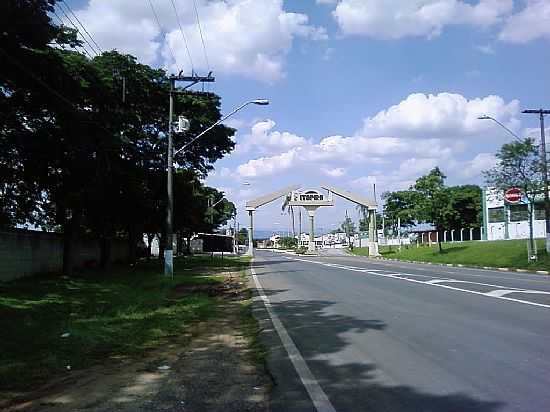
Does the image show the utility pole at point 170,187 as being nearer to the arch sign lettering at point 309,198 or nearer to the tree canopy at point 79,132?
the tree canopy at point 79,132

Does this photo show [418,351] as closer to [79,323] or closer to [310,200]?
[79,323]

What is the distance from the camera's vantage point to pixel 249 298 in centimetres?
2002

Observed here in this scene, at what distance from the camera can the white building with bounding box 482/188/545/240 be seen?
66750 millimetres

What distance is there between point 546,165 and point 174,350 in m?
32.1

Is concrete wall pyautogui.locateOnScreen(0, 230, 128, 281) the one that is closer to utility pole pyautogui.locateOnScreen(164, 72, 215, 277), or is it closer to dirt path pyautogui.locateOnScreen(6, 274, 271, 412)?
utility pole pyautogui.locateOnScreen(164, 72, 215, 277)

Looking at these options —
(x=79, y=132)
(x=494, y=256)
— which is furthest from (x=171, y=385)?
(x=494, y=256)

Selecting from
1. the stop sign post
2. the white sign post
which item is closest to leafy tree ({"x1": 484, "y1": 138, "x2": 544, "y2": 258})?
the stop sign post

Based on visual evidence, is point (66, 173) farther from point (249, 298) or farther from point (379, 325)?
point (379, 325)

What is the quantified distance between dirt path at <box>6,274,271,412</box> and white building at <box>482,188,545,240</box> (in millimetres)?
54573

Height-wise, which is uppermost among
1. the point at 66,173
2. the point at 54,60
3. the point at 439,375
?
the point at 54,60

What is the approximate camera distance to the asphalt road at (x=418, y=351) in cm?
682

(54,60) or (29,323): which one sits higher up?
(54,60)

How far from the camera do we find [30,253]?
28188 mm

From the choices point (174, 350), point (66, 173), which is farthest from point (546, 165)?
point (174, 350)
